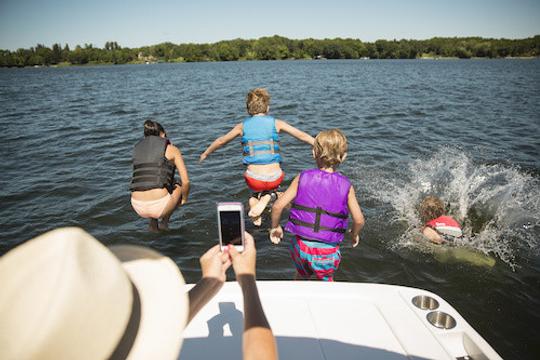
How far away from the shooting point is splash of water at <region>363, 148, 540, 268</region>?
6.84 meters

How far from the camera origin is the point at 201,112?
771 inches

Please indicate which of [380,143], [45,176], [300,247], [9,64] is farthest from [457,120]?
[9,64]

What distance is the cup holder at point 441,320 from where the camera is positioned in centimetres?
300

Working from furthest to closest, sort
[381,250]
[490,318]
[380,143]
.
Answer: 1. [380,143]
2. [381,250]
3. [490,318]

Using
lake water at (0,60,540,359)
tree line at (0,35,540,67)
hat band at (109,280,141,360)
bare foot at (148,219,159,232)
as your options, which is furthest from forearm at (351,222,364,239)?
tree line at (0,35,540,67)

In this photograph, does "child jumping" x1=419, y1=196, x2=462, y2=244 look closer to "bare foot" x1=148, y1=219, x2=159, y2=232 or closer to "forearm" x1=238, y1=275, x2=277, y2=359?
"bare foot" x1=148, y1=219, x2=159, y2=232

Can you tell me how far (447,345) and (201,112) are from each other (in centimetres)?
1851

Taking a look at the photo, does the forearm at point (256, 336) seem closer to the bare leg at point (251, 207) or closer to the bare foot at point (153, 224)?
the bare leg at point (251, 207)

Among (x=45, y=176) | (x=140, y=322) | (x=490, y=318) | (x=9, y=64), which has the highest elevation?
(x=9, y=64)

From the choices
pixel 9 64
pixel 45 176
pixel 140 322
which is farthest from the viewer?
pixel 9 64

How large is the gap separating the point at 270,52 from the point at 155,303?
157072 mm

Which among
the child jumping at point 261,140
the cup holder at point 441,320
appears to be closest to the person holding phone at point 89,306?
the cup holder at point 441,320

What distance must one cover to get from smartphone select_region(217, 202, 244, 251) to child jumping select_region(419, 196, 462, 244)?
5350 mm

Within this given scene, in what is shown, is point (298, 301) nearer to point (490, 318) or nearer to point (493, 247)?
point (490, 318)
